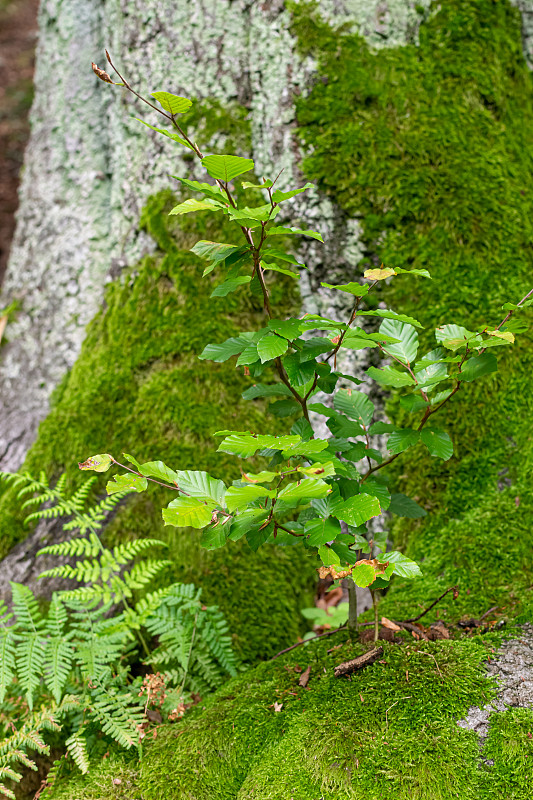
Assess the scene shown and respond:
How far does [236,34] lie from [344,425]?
214 centimetres

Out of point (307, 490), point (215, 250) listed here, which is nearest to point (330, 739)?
point (307, 490)

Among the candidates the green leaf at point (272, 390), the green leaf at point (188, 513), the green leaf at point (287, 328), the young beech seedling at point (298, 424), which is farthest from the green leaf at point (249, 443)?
the green leaf at point (272, 390)

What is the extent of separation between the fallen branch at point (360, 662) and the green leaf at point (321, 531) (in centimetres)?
42

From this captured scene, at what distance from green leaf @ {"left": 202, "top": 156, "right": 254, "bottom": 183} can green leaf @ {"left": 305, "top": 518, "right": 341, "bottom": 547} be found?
814mm

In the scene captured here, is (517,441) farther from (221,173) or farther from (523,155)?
(221,173)

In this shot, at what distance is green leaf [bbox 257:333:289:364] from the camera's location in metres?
1.20

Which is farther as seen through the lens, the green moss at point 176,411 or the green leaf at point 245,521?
the green moss at point 176,411

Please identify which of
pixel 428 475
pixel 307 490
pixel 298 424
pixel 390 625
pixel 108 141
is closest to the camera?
pixel 307 490

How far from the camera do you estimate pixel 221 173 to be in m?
1.16

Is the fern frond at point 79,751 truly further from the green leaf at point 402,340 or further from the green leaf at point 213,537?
the green leaf at point 402,340

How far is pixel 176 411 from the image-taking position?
236 cm

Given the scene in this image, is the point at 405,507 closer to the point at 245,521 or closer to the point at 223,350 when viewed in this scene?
the point at 245,521

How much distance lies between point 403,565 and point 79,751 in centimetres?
114

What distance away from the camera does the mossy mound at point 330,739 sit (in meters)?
1.26
